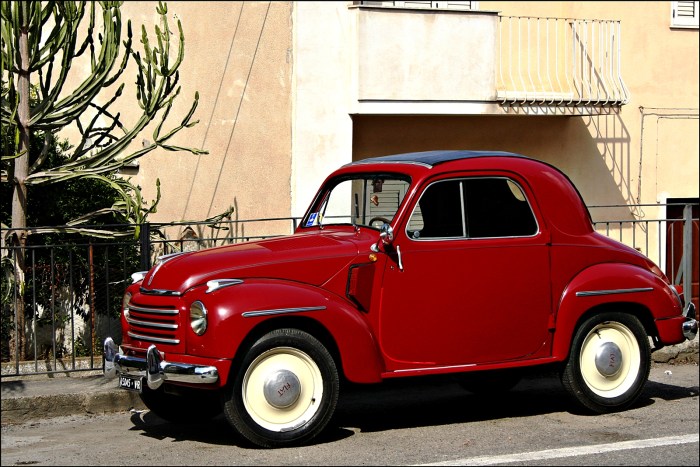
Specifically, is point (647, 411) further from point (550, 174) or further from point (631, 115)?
point (631, 115)

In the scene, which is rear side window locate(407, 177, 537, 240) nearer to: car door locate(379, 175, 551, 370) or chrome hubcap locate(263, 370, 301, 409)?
car door locate(379, 175, 551, 370)

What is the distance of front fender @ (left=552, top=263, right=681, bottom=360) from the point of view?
29.1 feet

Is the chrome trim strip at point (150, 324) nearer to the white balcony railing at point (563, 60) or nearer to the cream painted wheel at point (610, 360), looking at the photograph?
the cream painted wheel at point (610, 360)

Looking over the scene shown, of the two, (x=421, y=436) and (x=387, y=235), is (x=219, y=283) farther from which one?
(x=421, y=436)

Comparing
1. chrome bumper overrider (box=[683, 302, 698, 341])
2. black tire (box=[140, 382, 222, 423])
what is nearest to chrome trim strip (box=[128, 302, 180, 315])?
black tire (box=[140, 382, 222, 423])

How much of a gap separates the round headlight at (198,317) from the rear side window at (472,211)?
1.70m

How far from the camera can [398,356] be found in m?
8.34

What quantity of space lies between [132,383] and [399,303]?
6.52 feet

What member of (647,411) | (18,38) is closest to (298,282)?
(647,411)

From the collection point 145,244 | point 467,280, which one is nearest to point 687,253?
point 467,280

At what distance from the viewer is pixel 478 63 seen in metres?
15.5

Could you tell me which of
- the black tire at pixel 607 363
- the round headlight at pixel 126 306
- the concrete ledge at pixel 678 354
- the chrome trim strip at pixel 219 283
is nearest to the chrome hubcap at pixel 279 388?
the chrome trim strip at pixel 219 283

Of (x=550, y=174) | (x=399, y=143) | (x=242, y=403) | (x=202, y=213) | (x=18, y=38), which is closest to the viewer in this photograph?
(x=242, y=403)

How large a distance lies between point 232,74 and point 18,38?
4.12 meters
